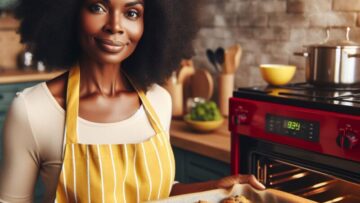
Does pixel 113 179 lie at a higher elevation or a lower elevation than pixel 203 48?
lower

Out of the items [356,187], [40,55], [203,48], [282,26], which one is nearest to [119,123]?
[40,55]

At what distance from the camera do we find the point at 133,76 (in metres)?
1.39

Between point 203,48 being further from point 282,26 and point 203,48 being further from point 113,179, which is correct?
point 113,179

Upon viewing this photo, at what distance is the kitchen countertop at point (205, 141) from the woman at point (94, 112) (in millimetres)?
525

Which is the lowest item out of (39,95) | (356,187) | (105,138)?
(356,187)

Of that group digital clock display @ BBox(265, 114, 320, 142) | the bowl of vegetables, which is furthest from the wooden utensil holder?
digital clock display @ BBox(265, 114, 320, 142)

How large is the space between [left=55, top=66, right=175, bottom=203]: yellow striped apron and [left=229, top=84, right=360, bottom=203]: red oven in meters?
0.44

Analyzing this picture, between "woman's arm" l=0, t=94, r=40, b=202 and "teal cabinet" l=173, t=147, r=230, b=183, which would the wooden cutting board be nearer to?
"teal cabinet" l=173, t=147, r=230, b=183

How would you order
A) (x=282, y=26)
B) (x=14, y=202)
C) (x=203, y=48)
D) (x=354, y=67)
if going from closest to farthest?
(x=14, y=202) < (x=354, y=67) < (x=282, y=26) < (x=203, y=48)

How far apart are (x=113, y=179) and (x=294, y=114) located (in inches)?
23.2

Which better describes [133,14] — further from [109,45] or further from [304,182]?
[304,182]

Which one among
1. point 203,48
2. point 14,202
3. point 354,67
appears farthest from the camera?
point 203,48

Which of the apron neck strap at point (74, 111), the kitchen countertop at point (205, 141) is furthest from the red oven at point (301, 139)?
the apron neck strap at point (74, 111)

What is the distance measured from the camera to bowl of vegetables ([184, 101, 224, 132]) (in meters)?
2.16
